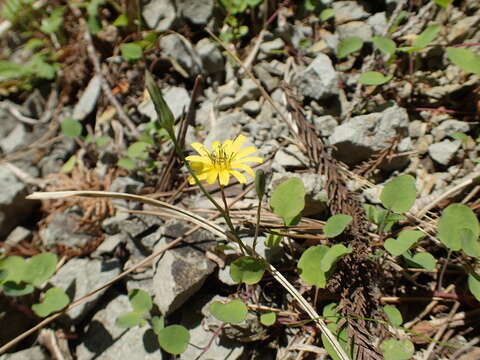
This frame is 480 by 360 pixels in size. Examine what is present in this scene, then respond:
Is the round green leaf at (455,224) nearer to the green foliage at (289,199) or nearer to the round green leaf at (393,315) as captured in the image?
the round green leaf at (393,315)

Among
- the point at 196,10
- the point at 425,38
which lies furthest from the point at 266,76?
the point at 425,38

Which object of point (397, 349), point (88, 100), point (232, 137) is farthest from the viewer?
point (88, 100)

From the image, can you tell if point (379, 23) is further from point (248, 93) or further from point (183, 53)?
point (183, 53)

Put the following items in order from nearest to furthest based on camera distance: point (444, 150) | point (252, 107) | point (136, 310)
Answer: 1. point (136, 310)
2. point (444, 150)
3. point (252, 107)

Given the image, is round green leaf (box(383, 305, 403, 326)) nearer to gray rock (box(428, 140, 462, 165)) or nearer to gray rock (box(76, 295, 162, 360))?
gray rock (box(428, 140, 462, 165))

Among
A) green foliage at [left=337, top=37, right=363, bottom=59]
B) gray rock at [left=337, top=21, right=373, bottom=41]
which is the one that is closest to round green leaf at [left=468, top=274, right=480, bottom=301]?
green foliage at [left=337, top=37, right=363, bottom=59]

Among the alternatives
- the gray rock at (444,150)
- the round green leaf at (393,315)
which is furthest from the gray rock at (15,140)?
the gray rock at (444,150)
